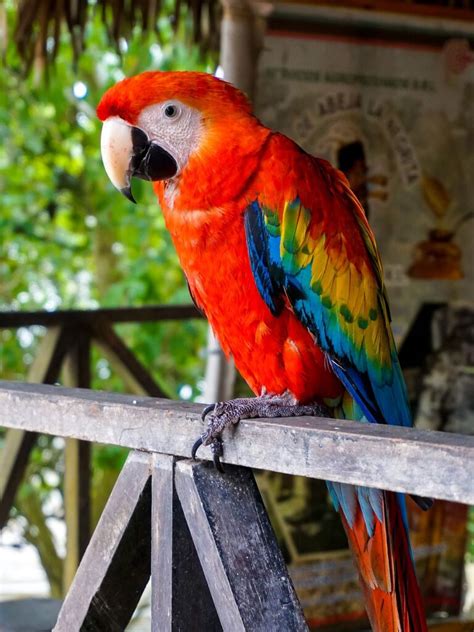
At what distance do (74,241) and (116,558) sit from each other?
3327mm

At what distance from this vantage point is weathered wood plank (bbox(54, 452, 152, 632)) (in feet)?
3.33

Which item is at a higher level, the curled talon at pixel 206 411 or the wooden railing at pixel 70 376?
the wooden railing at pixel 70 376

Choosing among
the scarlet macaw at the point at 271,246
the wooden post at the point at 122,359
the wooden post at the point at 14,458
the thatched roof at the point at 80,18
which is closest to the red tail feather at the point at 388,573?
the scarlet macaw at the point at 271,246

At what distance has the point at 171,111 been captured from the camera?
4.25 feet

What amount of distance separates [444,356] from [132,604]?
116 cm

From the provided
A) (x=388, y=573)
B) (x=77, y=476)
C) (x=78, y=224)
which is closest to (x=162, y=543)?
(x=388, y=573)

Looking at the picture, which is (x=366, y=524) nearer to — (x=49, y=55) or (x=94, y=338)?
(x=94, y=338)

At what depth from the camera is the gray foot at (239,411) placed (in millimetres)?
950

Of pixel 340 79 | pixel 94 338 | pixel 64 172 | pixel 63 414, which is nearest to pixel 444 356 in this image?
pixel 340 79

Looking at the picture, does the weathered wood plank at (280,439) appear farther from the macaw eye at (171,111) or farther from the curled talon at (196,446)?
the macaw eye at (171,111)

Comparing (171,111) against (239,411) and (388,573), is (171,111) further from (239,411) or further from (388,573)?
(388,573)

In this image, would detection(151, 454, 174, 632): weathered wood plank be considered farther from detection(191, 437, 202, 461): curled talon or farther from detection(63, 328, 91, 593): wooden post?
detection(63, 328, 91, 593): wooden post

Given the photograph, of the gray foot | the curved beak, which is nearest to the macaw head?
the curved beak

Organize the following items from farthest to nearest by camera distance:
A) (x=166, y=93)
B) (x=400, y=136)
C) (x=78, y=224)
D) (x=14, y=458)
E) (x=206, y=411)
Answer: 1. (x=78, y=224)
2. (x=14, y=458)
3. (x=400, y=136)
4. (x=166, y=93)
5. (x=206, y=411)
